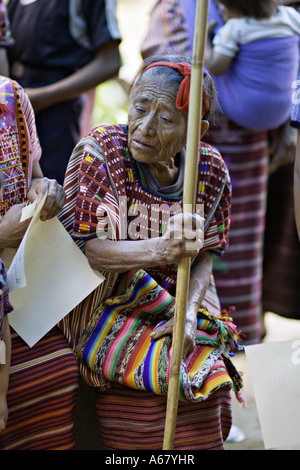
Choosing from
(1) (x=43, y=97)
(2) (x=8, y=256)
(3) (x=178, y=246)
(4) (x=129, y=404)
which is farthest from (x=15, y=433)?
(1) (x=43, y=97)

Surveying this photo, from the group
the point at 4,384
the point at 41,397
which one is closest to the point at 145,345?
the point at 41,397

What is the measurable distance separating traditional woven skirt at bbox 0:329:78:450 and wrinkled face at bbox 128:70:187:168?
0.73 m

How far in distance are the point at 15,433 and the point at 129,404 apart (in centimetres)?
38

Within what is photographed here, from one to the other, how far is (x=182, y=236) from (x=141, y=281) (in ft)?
1.55

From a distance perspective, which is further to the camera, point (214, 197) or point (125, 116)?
point (125, 116)

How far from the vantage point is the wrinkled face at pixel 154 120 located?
92.2 inches

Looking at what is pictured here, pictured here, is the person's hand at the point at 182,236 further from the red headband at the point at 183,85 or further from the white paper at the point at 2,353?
the white paper at the point at 2,353

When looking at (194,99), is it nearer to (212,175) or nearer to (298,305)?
(212,175)

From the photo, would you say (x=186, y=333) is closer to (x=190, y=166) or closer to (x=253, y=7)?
(x=190, y=166)

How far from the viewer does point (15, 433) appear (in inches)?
91.6

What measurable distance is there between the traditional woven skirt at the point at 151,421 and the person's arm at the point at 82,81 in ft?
6.30

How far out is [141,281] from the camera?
2.49 metres

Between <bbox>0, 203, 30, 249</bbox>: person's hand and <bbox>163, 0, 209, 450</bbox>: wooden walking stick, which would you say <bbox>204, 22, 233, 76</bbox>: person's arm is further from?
<bbox>163, 0, 209, 450</bbox>: wooden walking stick

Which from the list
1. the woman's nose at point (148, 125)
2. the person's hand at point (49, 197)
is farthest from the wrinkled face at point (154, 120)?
the person's hand at point (49, 197)
